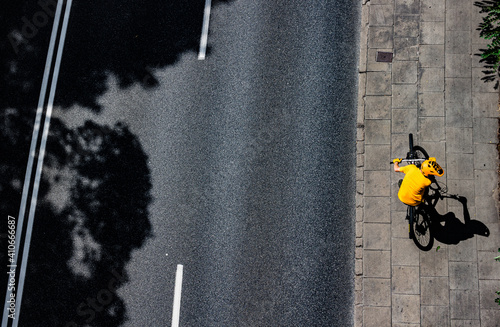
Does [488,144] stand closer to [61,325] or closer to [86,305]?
[86,305]

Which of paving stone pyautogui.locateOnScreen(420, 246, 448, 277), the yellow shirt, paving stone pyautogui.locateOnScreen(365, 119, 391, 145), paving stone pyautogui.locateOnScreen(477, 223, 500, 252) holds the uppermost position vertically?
paving stone pyautogui.locateOnScreen(365, 119, 391, 145)

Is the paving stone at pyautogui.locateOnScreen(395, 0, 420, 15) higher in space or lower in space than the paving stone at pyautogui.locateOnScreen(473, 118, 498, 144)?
higher

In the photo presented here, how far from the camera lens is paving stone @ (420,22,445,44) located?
348 inches

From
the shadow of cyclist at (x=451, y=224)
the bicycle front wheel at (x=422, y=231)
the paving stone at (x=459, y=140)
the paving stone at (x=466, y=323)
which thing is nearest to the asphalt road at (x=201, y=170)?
the bicycle front wheel at (x=422, y=231)

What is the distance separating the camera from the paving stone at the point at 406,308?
8.09 metres

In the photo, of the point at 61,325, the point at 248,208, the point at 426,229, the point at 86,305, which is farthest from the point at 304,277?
the point at 61,325

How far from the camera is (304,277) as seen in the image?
8.26 meters

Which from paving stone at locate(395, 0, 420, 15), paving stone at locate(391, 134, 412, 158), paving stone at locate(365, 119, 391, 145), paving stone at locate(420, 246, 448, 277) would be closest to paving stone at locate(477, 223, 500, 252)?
paving stone at locate(420, 246, 448, 277)

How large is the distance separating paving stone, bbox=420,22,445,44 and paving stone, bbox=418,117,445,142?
1712 mm

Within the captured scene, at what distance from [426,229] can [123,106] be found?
684 cm

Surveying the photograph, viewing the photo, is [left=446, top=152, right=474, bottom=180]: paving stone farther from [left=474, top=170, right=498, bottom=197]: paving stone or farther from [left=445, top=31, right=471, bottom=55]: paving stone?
[left=445, top=31, right=471, bottom=55]: paving stone

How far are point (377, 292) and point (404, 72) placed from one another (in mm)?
4575

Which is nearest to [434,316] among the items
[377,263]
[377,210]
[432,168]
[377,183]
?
[377,263]

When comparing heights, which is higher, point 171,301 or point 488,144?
point 488,144
